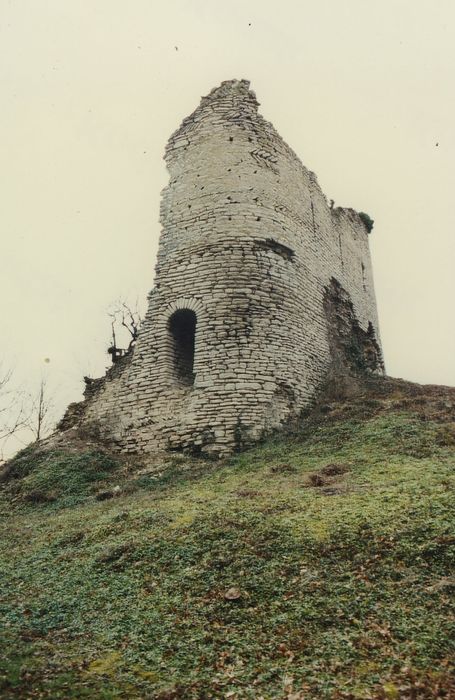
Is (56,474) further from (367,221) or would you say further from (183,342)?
(367,221)

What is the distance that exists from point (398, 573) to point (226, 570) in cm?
161

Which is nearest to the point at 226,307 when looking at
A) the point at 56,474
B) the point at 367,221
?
the point at 56,474

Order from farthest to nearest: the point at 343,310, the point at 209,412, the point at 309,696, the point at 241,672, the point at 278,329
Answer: the point at 343,310 < the point at 278,329 < the point at 209,412 < the point at 241,672 < the point at 309,696

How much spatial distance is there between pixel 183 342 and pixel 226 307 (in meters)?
1.44

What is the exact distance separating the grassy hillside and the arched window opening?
126 inches

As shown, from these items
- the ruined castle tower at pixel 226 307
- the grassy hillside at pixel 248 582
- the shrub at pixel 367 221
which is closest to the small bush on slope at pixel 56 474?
the grassy hillside at pixel 248 582

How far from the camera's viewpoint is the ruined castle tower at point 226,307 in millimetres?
11148

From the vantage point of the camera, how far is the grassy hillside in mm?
3908

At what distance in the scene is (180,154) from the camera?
14.0 metres

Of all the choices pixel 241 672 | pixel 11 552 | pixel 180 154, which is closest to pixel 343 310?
pixel 180 154

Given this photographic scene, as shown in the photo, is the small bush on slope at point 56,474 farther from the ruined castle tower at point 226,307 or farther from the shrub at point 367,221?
the shrub at point 367,221

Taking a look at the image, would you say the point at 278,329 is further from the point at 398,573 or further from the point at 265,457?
the point at 398,573

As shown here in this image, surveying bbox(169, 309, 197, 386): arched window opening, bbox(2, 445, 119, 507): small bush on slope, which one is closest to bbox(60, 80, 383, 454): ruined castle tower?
bbox(169, 309, 197, 386): arched window opening

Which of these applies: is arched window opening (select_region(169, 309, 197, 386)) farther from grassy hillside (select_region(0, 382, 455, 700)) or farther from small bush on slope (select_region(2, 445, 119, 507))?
grassy hillside (select_region(0, 382, 455, 700))
